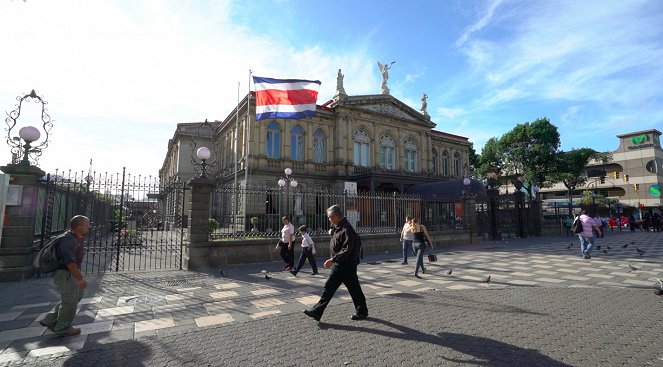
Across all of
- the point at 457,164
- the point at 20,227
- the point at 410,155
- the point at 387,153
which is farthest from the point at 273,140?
the point at 457,164

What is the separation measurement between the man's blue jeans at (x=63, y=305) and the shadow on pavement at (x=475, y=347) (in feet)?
11.8

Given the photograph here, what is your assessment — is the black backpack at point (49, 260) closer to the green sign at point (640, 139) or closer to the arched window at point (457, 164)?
the arched window at point (457, 164)

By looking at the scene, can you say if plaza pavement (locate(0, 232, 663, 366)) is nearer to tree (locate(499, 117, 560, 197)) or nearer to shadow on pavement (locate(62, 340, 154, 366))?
shadow on pavement (locate(62, 340, 154, 366))

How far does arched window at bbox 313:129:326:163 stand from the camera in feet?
95.0

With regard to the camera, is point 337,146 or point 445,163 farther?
point 445,163

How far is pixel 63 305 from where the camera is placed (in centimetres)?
476

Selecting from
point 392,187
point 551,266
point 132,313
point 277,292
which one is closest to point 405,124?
point 392,187

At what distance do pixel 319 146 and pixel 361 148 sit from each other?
4073mm

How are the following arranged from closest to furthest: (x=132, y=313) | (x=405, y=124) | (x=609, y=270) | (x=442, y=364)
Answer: (x=442, y=364), (x=132, y=313), (x=609, y=270), (x=405, y=124)

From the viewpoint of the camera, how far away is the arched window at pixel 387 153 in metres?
31.8

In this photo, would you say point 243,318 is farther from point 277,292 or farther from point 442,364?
point 442,364

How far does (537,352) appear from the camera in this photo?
411cm

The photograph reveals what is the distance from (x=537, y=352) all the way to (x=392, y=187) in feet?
89.1

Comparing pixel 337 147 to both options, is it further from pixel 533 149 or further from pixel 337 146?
pixel 533 149
